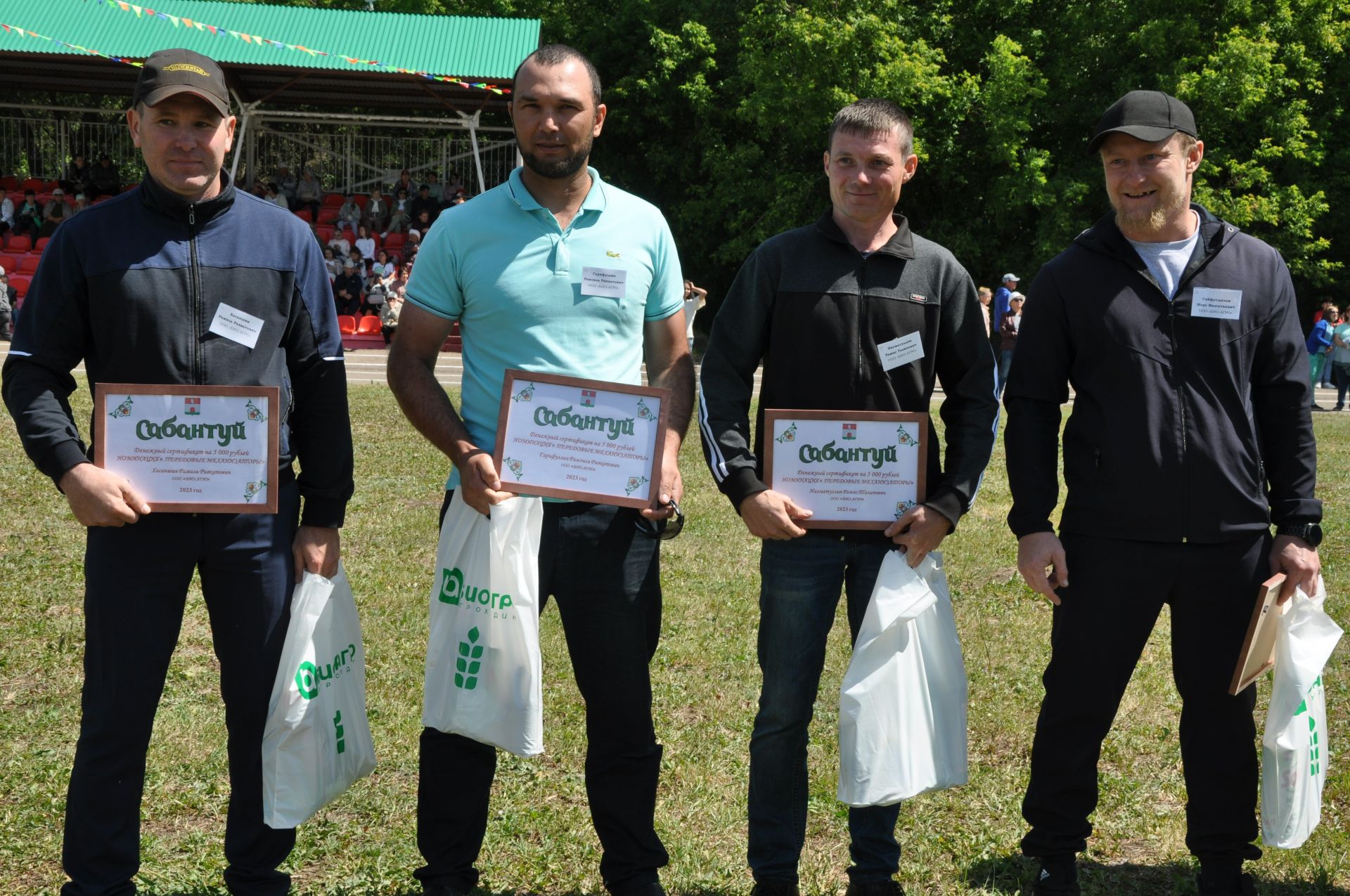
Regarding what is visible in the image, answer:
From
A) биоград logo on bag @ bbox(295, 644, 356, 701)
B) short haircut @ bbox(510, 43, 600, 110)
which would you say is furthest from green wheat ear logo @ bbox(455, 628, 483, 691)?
short haircut @ bbox(510, 43, 600, 110)

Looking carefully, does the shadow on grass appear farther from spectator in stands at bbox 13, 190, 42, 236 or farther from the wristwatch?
spectator in stands at bbox 13, 190, 42, 236

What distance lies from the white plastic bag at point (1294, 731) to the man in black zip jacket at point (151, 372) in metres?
2.72

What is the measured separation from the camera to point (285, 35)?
2609 centimetres

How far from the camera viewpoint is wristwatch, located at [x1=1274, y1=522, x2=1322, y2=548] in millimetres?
3396

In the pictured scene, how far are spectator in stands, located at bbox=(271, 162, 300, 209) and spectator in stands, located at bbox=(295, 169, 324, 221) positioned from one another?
0.13 m

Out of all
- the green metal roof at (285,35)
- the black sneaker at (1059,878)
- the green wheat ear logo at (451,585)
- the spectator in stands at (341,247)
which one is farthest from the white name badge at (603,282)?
the spectator in stands at (341,247)

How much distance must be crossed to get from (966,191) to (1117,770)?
27.9m

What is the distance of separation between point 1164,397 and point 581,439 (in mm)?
1573

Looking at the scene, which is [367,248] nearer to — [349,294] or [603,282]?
[349,294]

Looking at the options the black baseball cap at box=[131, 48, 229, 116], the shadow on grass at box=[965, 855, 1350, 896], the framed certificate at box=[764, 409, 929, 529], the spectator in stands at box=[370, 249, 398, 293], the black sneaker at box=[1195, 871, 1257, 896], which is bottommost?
the shadow on grass at box=[965, 855, 1350, 896]

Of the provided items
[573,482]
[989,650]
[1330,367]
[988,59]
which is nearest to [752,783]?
[573,482]

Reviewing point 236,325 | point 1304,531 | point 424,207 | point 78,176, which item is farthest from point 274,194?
point 1304,531

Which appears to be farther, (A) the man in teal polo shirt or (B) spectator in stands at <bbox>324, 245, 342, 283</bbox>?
(B) spectator in stands at <bbox>324, 245, 342, 283</bbox>

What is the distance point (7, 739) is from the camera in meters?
4.55
